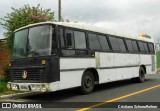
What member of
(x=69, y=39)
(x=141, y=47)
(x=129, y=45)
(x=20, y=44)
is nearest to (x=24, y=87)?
(x=20, y=44)

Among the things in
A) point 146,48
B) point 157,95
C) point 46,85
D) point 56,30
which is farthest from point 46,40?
point 146,48

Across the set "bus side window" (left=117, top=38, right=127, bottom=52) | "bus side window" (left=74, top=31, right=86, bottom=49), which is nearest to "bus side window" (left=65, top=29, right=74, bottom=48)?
"bus side window" (left=74, top=31, right=86, bottom=49)

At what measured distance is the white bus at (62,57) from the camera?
11.0m

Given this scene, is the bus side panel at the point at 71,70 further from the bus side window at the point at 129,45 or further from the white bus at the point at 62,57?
the bus side window at the point at 129,45

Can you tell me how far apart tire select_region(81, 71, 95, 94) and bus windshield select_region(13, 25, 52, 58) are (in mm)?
2296

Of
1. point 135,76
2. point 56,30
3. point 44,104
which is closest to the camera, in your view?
point 44,104

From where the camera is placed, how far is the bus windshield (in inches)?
440

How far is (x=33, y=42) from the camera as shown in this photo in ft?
37.9

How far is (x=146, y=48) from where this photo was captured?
1956cm

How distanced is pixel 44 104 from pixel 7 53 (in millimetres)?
9081

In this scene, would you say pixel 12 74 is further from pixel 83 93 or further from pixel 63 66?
pixel 83 93

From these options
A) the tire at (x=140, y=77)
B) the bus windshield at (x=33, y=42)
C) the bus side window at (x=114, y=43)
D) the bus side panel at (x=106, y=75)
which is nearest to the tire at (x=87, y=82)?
the bus side panel at (x=106, y=75)

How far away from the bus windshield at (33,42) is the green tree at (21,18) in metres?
5.80

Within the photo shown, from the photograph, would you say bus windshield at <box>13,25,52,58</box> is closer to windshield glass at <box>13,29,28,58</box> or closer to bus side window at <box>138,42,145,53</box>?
windshield glass at <box>13,29,28,58</box>
